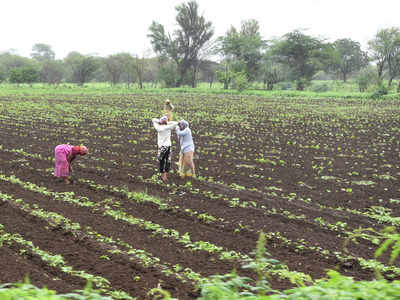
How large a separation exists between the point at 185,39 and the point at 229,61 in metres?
8.44

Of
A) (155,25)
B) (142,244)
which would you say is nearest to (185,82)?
(155,25)

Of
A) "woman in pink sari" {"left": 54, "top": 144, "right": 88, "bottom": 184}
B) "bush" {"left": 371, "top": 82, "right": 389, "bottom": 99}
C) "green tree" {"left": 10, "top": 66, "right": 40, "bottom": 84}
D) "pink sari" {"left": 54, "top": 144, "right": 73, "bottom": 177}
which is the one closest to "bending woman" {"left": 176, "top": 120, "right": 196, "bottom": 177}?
"woman in pink sari" {"left": 54, "top": 144, "right": 88, "bottom": 184}

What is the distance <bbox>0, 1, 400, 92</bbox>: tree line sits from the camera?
62656 millimetres

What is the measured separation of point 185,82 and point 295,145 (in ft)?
179

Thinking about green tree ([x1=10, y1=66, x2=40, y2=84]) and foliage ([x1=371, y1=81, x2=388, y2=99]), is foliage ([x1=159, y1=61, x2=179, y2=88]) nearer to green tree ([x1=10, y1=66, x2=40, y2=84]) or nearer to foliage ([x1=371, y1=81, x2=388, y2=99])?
green tree ([x1=10, y1=66, x2=40, y2=84])

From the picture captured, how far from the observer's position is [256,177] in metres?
11.4

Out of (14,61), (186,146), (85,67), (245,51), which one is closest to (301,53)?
(245,51)

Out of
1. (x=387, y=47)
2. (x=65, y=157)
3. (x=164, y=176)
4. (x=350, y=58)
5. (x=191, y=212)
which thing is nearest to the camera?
(x=191, y=212)

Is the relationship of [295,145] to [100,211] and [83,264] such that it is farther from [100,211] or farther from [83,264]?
[83,264]

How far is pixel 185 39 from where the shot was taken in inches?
2778

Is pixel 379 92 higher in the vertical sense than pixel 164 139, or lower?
higher

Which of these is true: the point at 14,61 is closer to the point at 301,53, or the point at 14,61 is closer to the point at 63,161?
the point at 301,53

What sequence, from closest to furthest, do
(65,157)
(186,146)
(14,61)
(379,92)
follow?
(65,157) → (186,146) → (379,92) → (14,61)

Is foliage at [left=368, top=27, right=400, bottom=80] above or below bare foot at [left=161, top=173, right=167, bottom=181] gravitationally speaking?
above
